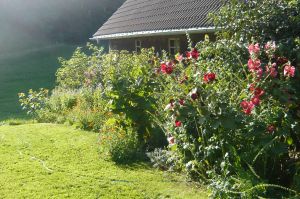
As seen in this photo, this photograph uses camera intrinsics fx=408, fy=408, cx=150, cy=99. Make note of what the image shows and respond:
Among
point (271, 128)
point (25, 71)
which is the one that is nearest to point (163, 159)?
point (271, 128)

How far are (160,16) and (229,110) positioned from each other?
12092 mm

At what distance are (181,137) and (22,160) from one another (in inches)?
126

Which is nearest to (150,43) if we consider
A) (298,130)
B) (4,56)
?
(298,130)

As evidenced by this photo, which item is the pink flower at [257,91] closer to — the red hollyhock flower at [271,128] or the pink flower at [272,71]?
the pink flower at [272,71]

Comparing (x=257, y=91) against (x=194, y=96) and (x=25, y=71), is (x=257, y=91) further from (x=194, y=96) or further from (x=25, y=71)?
(x=25, y=71)

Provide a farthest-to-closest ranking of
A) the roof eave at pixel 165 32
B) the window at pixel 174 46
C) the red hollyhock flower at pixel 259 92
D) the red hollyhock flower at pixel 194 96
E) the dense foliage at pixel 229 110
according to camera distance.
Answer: the window at pixel 174 46 → the roof eave at pixel 165 32 → the red hollyhock flower at pixel 194 96 → the dense foliage at pixel 229 110 → the red hollyhock flower at pixel 259 92

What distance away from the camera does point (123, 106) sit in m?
7.61

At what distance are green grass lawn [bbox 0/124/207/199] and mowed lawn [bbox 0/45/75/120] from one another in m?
11.1

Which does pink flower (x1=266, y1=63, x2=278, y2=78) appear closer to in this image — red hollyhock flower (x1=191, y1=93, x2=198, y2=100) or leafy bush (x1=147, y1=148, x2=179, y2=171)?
red hollyhock flower (x1=191, y1=93, x2=198, y2=100)

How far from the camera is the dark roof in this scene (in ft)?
43.4

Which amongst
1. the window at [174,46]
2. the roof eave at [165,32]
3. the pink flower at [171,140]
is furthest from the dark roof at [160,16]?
the pink flower at [171,140]

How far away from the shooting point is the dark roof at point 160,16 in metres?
13.2

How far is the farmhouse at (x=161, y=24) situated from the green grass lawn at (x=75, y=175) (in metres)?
5.46

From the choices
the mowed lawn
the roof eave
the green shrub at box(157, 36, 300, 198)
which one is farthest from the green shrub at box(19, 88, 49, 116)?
the green shrub at box(157, 36, 300, 198)
